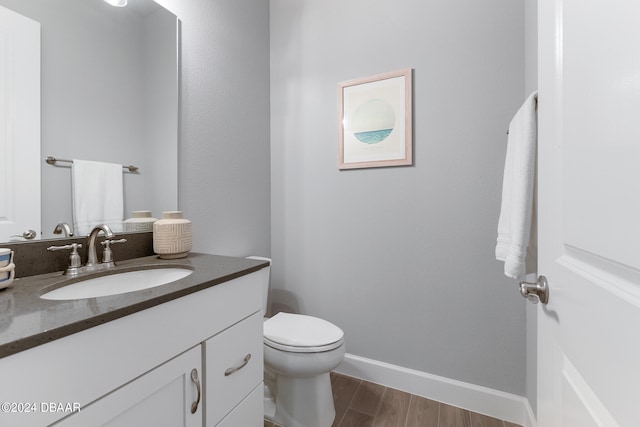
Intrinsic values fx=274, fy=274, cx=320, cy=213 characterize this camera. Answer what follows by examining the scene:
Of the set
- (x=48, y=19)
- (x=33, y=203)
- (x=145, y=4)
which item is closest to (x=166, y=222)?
(x=33, y=203)

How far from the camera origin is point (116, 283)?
0.97m

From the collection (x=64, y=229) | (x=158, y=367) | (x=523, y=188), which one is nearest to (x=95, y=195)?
(x=64, y=229)

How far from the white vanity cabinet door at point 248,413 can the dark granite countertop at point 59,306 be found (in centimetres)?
46

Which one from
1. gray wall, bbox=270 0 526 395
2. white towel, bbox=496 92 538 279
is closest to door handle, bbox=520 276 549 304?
white towel, bbox=496 92 538 279

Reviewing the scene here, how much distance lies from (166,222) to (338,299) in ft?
3.74

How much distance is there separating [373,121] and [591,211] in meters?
1.42

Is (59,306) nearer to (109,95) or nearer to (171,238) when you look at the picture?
(171,238)

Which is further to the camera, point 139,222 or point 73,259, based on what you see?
point 139,222

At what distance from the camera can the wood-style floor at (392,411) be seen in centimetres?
139

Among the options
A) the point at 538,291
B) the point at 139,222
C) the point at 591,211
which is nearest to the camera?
the point at 591,211

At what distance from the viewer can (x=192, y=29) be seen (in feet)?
4.74

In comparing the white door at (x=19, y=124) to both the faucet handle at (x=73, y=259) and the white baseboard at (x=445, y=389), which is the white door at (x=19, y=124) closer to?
the faucet handle at (x=73, y=259)

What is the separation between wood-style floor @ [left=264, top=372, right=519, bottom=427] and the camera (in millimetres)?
1388

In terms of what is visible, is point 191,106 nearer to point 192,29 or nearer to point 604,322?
point 192,29
